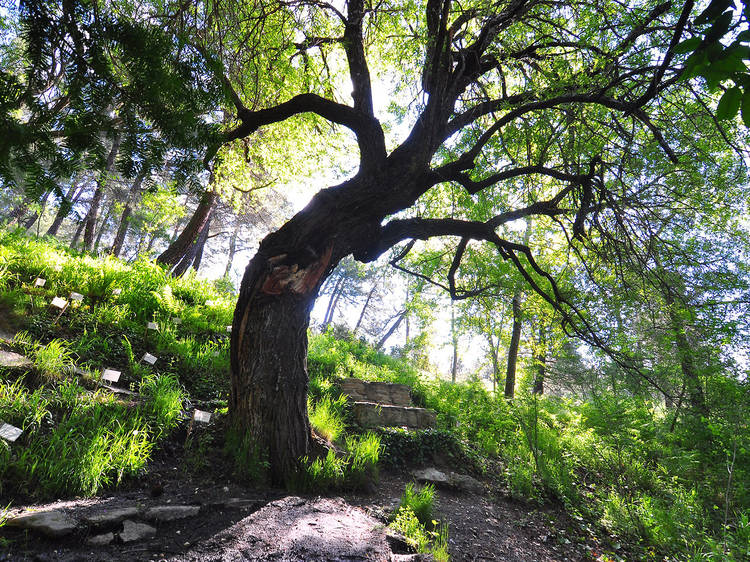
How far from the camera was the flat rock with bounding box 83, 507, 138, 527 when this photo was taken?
1.91 metres

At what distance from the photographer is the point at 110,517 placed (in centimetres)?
198

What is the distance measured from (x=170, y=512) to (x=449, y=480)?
339 centimetres

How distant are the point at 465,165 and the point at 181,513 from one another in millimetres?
3885

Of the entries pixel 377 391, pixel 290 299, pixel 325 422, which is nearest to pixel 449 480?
pixel 325 422

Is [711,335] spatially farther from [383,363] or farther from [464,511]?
[383,363]

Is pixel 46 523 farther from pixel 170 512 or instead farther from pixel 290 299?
pixel 290 299

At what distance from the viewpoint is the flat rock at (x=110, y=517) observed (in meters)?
1.91

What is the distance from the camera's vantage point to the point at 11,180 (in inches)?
41.6

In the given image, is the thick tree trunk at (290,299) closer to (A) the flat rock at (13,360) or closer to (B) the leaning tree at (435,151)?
(B) the leaning tree at (435,151)

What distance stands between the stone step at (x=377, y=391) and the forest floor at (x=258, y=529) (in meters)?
2.49

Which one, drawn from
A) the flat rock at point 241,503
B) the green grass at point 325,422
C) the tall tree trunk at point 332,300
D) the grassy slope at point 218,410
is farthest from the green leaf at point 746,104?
the tall tree trunk at point 332,300

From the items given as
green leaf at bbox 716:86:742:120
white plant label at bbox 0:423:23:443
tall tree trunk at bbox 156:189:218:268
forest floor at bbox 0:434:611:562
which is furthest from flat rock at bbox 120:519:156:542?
tall tree trunk at bbox 156:189:218:268

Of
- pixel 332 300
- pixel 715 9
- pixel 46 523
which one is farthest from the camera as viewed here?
pixel 332 300

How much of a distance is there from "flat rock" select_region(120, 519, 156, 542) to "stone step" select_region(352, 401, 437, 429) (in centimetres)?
350
